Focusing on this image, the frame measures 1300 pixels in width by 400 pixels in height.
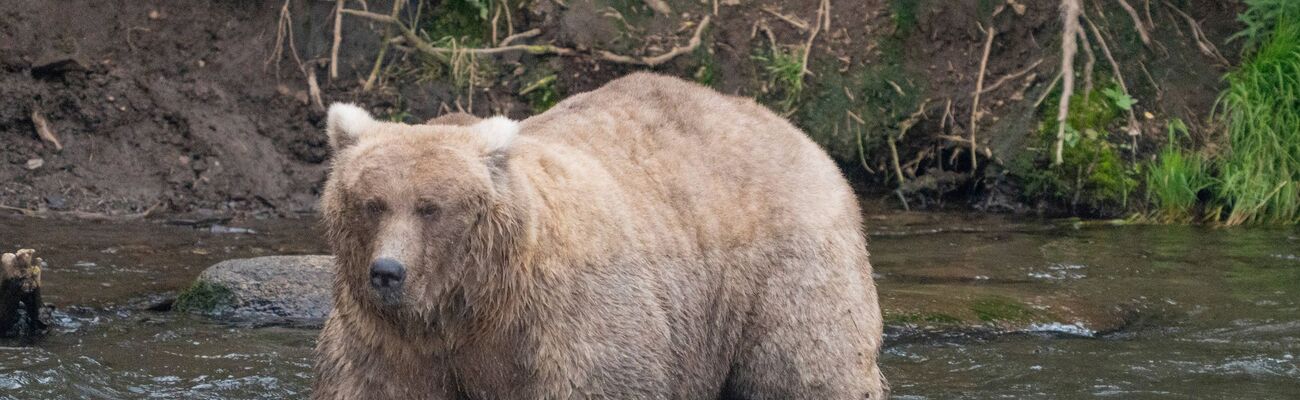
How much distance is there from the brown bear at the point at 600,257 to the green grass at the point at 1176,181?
5.44 meters

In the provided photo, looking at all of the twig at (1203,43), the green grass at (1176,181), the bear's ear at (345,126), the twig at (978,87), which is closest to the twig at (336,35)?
the twig at (978,87)

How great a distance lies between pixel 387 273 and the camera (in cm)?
450

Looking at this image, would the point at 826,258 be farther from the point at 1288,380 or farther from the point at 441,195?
the point at 1288,380

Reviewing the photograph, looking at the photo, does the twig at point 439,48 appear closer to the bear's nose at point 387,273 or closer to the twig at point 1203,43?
the twig at point 1203,43

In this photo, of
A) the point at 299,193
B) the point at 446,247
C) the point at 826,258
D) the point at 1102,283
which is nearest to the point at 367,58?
the point at 299,193

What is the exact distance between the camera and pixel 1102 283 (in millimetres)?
9477

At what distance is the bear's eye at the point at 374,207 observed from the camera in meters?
4.56

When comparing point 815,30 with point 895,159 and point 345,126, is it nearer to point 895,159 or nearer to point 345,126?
point 895,159

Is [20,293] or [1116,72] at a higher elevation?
[1116,72]

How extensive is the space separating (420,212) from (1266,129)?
823 centimetres

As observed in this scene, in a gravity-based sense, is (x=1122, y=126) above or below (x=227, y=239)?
above

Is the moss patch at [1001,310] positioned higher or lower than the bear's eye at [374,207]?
lower

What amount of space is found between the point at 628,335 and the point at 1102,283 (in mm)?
5106

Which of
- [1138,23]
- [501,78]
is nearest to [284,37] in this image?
[501,78]
